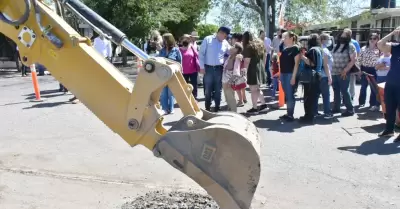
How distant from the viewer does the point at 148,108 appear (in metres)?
3.35

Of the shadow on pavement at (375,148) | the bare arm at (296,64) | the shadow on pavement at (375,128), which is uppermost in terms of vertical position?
the bare arm at (296,64)

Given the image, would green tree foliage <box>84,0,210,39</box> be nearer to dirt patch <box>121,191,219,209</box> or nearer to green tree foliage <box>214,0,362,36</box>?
green tree foliage <box>214,0,362,36</box>

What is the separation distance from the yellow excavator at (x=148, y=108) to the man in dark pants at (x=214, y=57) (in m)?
6.26

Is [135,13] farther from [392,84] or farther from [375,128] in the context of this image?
[392,84]

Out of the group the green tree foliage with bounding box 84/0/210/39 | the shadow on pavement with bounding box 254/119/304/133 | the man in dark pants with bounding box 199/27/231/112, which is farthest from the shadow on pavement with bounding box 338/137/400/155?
the green tree foliage with bounding box 84/0/210/39

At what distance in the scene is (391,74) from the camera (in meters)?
7.89

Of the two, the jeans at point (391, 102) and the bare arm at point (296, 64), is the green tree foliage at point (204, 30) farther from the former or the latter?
the jeans at point (391, 102)

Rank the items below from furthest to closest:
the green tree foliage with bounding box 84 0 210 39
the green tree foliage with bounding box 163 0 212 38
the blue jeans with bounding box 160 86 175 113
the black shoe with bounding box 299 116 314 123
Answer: the green tree foliage with bounding box 163 0 212 38, the green tree foliage with bounding box 84 0 210 39, the blue jeans with bounding box 160 86 175 113, the black shoe with bounding box 299 116 314 123

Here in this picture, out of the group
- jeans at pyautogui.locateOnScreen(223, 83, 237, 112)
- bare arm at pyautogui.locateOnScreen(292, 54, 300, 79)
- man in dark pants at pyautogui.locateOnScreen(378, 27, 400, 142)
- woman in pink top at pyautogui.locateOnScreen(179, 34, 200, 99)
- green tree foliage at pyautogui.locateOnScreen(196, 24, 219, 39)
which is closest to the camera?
man in dark pants at pyautogui.locateOnScreen(378, 27, 400, 142)

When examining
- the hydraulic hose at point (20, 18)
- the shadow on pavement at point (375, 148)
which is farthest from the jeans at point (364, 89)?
the hydraulic hose at point (20, 18)

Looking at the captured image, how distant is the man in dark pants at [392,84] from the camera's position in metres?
7.71

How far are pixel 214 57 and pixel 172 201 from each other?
5.39 m

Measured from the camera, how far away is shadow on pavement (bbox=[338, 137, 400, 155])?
7324 mm

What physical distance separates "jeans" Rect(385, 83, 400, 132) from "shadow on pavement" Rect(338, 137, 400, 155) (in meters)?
0.41
